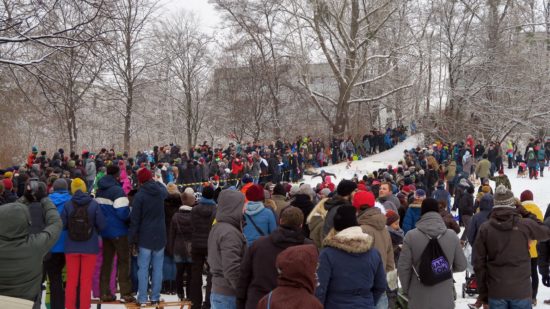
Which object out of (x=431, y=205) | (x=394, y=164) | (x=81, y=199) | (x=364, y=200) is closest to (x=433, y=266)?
(x=431, y=205)

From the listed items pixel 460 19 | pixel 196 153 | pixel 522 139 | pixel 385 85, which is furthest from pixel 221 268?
pixel 385 85

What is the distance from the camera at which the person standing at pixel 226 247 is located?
214 inches

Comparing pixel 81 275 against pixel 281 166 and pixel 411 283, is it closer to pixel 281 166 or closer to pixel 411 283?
pixel 411 283

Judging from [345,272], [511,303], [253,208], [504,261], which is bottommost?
[511,303]

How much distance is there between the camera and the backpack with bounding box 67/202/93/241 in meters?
6.71

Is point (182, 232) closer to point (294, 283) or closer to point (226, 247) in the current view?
point (226, 247)

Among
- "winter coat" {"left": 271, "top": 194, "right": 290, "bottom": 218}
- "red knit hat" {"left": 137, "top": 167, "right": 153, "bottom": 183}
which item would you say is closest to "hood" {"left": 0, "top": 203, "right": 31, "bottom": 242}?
"red knit hat" {"left": 137, "top": 167, "right": 153, "bottom": 183}

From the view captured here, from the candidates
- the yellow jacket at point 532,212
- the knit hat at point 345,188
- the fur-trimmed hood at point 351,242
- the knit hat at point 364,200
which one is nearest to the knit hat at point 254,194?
the knit hat at point 364,200

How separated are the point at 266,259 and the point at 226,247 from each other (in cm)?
93

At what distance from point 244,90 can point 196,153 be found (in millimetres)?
16781

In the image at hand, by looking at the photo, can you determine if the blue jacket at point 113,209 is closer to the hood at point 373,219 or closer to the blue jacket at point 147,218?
the blue jacket at point 147,218

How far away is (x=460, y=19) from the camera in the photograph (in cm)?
3259

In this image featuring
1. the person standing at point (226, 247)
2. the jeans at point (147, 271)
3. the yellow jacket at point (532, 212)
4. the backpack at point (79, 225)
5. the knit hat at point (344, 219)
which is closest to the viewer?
the knit hat at point (344, 219)

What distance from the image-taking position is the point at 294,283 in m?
3.43
